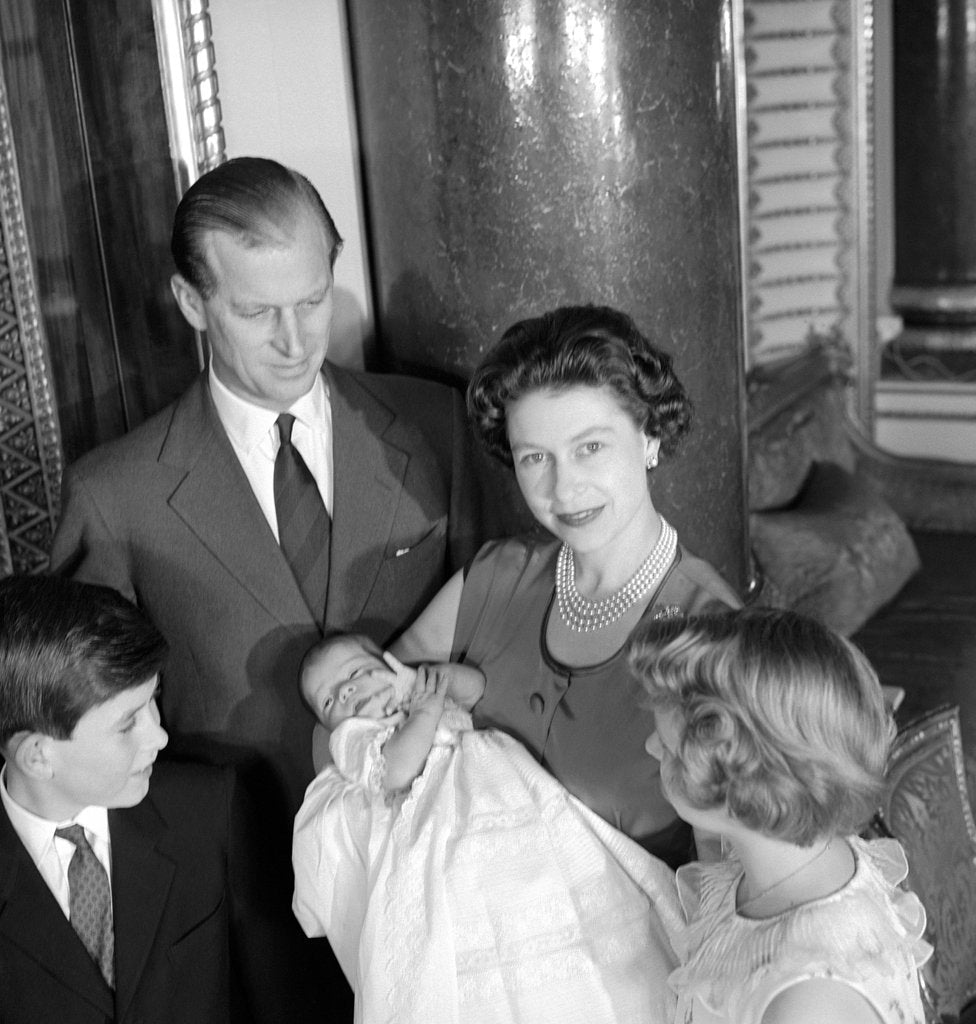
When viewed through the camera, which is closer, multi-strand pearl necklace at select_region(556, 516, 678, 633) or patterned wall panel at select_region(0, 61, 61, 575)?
multi-strand pearl necklace at select_region(556, 516, 678, 633)

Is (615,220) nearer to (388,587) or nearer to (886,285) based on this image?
(388,587)

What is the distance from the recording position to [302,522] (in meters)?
2.59

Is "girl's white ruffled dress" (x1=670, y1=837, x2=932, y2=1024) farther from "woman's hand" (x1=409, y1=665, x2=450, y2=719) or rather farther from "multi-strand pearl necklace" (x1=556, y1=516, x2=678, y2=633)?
"woman's hand" (x1=409, y1=665, x2=450, y2=719)

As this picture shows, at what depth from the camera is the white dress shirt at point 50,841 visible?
2.25 m

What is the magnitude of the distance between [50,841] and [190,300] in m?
0.91

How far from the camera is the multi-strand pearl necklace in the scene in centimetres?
225

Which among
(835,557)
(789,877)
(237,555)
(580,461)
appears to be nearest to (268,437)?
(237,555)

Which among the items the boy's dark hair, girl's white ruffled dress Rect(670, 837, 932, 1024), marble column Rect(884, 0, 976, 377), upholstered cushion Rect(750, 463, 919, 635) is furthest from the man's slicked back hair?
marble column Rect(884, 0, 976, 377)

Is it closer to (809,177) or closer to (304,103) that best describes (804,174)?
(809,177)

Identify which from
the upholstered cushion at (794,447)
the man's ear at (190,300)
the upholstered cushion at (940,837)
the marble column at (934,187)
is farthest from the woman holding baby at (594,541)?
A: the marble column at (934,187)

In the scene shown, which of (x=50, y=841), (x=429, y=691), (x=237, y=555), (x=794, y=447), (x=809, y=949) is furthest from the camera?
(x=794, y=447)

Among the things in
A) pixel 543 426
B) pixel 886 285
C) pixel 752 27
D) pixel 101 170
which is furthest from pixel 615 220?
pixel 886 285

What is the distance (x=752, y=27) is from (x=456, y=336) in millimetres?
4087

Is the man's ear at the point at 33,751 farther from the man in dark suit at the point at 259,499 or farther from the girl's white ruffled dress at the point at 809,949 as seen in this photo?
the girl's white ruffled dress at the point at 809,949
